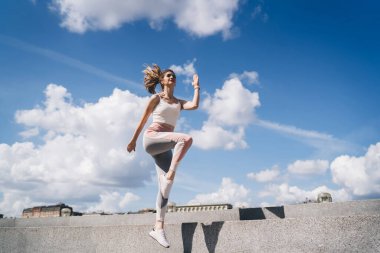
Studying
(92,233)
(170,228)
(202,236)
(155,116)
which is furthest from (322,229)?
(92,233)

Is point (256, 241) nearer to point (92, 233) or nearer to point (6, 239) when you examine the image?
point (92, 233)

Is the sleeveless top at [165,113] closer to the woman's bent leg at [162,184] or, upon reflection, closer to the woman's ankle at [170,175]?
the woman's bent leg at [162,184]

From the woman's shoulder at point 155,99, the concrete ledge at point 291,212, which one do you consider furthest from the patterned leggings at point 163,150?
the concrete ledge at point 291,212

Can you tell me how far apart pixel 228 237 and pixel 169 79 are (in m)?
2.44

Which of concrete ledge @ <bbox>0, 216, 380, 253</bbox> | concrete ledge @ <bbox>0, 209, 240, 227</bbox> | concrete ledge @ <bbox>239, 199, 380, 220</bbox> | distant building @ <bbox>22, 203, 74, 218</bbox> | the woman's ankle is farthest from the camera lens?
distant building @ <bbox>22, 203, 74, 218</bbox>

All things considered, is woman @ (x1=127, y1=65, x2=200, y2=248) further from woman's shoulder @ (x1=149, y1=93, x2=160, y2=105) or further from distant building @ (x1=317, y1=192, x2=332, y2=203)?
distant building @ (x1=317, y1=192, x2=332, y2=203)

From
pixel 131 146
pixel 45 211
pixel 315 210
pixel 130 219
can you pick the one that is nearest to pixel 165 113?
pixel 131 146

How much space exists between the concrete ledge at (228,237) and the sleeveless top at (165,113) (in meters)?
1.43

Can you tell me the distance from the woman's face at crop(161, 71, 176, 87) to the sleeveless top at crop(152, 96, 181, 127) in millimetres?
357

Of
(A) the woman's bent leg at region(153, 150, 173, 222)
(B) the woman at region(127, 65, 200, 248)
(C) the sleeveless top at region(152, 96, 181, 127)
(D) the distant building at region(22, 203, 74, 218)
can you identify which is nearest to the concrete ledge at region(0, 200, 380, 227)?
(A) the woman's bent leg at region(153, 150, 173, 222)

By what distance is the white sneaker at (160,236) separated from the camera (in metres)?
3.85

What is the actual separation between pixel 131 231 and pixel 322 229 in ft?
7.86

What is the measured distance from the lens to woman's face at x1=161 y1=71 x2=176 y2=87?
16.1 ft

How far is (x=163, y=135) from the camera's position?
4375 mm
